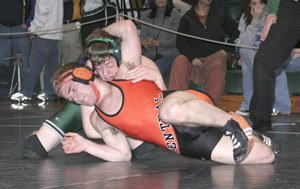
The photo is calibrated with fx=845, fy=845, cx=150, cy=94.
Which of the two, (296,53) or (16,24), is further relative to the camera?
(16,24)

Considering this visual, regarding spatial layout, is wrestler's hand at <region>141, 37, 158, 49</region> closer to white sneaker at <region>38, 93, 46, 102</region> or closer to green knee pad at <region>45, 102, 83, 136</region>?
white sneaker at <region>38, 93, 46, 102</region>

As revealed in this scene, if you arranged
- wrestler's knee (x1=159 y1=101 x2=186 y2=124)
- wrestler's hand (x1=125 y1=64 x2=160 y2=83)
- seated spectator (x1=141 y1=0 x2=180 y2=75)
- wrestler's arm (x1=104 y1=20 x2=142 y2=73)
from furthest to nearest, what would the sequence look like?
seated spectator (x1=141 y1=0 x2=180 y2=75) < wrestler's arm (x1=104 y1=20 x2=142 y2=73) < wrestler's hand (x1=125 y1=64 x2=160 y2=83) < wrestler's knee (x1=159 y1=101 x2=186 y2=124)

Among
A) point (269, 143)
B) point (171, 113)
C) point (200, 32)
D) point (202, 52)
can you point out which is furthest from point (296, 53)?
point (171, 113)

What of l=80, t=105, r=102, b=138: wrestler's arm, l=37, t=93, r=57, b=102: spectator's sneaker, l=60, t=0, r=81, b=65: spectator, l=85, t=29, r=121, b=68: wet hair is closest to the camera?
l=85, t=29, r=121, b=68: wet hair

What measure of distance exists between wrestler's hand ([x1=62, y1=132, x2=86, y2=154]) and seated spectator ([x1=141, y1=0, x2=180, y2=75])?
4.63 m

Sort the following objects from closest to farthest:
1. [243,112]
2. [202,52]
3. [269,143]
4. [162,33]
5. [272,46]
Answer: [269,143], [272,46], [243,112], [202,52], [162,33]

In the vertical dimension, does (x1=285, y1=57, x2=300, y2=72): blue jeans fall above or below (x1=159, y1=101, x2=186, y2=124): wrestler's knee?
below

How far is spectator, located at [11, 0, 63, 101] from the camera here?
398 inches

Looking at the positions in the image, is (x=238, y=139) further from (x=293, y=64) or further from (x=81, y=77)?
(x=293, y=64)

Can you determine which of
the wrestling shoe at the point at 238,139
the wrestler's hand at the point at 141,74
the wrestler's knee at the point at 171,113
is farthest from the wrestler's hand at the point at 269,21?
the wrestler's knee at the point at 171,113

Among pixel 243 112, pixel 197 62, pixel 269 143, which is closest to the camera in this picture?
pixel 269 143

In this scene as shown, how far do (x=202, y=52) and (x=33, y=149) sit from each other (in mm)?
4044

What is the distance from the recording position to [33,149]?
5238mm

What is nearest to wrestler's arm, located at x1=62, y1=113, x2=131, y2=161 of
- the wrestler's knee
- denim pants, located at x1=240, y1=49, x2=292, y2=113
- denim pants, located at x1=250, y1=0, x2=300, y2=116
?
the wrestler's knee
